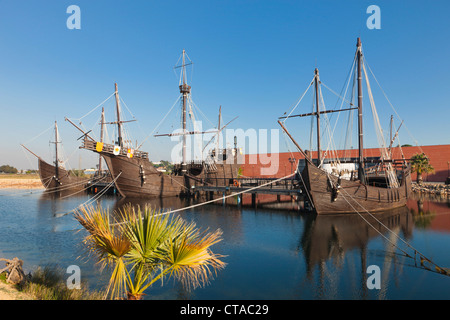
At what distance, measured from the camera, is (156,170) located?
33.7 m

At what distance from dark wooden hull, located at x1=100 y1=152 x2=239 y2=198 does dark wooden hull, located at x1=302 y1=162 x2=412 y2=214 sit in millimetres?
11998

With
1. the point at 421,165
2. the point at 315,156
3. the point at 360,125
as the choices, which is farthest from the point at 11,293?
the point at 315,156

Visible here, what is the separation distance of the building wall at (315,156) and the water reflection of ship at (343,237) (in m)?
26.4

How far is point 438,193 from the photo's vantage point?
3644 cm

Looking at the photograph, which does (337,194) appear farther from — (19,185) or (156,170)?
(19,185)

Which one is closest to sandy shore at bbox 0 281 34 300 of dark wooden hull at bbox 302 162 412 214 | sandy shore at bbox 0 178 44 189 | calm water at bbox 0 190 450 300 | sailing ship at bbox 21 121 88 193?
calm water at bbox 0 190 450 300

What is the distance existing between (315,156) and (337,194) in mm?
38766

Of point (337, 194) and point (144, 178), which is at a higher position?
point (144, 178)

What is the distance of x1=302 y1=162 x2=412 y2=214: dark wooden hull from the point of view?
19.6 metres

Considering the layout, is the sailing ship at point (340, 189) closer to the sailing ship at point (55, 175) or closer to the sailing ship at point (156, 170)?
the sailing ship at point (156, 170)

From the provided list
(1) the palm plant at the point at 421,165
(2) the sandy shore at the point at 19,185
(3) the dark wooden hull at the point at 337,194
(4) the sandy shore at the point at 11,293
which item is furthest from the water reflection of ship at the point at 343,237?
(2) the sandy shore at the point at 19,185

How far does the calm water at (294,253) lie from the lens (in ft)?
26.7
